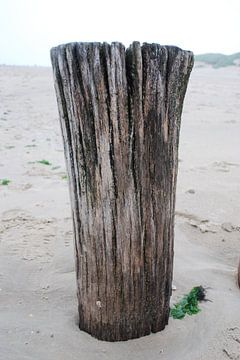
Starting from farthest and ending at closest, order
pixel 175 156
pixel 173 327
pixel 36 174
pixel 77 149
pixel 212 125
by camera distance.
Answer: pixel 212 125
pixel 36 174
pixel 173 327
pixel 175 156
pixel 77 149

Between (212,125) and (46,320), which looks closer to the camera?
(46,320)

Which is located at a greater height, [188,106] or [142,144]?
[142,144]

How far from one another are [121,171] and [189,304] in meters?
0.97

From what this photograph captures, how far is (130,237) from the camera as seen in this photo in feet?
6.09

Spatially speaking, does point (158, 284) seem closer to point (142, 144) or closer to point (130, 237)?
point (130, 237)

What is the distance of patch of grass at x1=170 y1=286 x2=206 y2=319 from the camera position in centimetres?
220

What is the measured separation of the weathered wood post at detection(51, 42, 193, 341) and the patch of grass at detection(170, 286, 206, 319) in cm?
16

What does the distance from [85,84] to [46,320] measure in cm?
127

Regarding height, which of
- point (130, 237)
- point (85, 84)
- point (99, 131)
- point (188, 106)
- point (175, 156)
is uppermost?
point (85, 84)

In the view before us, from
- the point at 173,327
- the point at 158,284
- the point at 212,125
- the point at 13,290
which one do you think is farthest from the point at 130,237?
the point at 212,125

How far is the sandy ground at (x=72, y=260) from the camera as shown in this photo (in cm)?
197

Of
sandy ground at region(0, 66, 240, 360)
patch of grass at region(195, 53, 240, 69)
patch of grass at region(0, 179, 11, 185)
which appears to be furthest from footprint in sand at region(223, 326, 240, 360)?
patch of grass at region(195, 53, 240, 69)

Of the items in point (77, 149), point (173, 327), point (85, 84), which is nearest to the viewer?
point (85, 84)

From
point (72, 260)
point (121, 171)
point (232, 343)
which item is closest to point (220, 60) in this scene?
point (72, 260)
